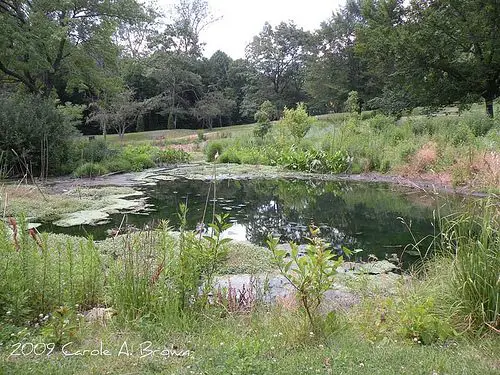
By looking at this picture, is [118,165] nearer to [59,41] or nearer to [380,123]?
[59,41]

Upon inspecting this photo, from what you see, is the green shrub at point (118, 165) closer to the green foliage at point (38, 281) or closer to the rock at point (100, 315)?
the green foliage at point (38, 281)

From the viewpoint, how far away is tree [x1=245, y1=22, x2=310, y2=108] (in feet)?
144

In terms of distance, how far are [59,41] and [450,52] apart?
48.4 ft

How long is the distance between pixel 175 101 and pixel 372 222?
105ft

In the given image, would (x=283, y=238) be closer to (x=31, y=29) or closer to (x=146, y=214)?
(x=146, y=214)

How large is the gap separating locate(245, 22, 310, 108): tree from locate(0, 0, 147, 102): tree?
28235mm

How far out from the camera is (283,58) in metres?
44.8

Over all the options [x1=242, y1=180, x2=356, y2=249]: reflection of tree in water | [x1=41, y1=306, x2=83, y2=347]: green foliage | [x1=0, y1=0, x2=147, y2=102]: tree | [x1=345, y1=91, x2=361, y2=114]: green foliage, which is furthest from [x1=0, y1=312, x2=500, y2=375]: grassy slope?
[x1=345, y1=91, x2=361, y2=114]: green foliage

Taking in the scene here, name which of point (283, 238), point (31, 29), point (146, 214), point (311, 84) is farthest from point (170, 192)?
point (311, 84)

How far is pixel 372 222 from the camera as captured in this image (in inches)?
309

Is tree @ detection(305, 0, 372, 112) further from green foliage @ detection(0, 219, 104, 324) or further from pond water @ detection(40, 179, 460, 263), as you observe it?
green foliage @ detection(0, 219, 104, 324)

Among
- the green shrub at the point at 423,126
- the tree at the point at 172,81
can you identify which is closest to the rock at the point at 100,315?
the green shrub at the point at 423,126

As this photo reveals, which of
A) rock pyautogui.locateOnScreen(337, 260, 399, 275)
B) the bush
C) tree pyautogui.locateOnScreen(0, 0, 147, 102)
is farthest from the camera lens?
tree pyautogui.locateOnScreen(0, 0, 147, 102)

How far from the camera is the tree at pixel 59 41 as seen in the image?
13.7 m
